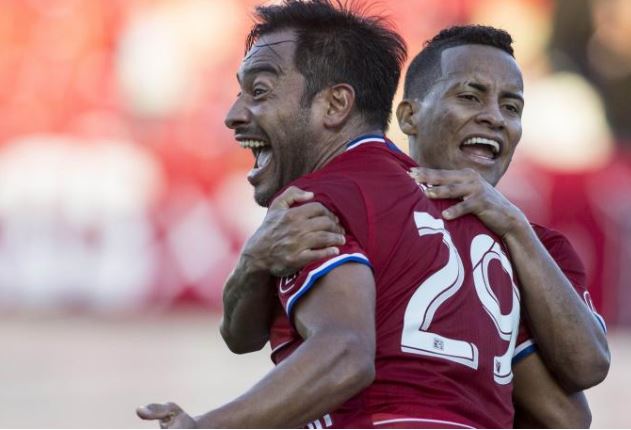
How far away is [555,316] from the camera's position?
4.41 metres

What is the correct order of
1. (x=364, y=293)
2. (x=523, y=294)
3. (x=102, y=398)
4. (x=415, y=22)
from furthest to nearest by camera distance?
(x=415, y=22)
(x=102, y=398)
(x=523, y=294)
(x=364, y=293)

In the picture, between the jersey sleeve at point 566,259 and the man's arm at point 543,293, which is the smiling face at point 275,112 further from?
the jersey sleeve at point 566,259

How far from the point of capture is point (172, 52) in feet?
49.3

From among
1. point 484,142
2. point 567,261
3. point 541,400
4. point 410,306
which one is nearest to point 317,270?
point 410,306

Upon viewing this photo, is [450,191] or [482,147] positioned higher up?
[482,147]

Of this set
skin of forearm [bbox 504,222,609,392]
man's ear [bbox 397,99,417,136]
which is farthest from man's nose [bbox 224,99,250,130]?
man's ear [bbox 397,99,417,136]

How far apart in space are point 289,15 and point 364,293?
1149mm

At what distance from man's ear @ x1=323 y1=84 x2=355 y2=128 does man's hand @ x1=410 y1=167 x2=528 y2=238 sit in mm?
274

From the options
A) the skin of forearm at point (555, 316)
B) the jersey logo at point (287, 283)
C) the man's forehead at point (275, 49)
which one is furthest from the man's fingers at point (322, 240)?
the skin of forearm at point (555, 316)

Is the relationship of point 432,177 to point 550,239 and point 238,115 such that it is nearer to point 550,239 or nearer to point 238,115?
point 238,115

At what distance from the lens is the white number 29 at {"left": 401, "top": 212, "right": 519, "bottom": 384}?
3842 mm

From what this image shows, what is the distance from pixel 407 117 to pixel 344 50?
1.21 m

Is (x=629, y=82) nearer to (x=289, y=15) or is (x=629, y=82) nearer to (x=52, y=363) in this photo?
(x=52, y=363)

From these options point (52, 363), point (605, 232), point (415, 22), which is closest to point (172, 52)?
point (415, 22)
